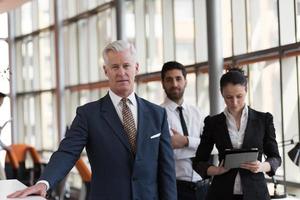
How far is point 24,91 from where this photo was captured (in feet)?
50.4

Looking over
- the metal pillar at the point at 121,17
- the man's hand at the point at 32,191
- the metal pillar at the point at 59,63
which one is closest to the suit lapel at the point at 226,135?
the man's hand at the point at 32,191

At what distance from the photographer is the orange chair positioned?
9.97m

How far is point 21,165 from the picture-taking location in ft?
35.5

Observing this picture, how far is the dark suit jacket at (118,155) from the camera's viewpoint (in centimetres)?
251

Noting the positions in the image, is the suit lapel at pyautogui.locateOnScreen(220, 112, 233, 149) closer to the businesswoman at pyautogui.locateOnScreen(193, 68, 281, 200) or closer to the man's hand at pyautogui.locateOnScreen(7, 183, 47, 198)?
the businesswoman at pyautogui.locateOnScreen(193, 68, 281, 200)

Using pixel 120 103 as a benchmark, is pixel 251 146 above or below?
below

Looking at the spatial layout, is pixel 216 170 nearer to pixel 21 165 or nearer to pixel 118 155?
pixel 118 155

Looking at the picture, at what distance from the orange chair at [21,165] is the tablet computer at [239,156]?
22.8 feet

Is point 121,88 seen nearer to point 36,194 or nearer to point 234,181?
point 36,194

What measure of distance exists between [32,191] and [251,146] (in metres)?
1.29

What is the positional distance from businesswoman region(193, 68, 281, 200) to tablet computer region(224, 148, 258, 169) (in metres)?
0.03

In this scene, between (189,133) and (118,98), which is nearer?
(118,98)

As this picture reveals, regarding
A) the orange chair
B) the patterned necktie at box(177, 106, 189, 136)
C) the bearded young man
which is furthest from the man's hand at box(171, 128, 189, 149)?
the orange chair

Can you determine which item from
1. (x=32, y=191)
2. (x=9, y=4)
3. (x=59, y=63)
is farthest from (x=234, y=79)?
(x=59, y=63)
